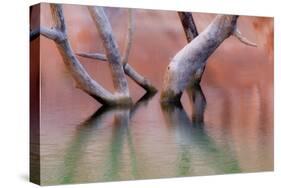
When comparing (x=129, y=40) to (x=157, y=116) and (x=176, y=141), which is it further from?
(x=176, y=141)

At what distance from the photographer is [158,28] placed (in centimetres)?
890

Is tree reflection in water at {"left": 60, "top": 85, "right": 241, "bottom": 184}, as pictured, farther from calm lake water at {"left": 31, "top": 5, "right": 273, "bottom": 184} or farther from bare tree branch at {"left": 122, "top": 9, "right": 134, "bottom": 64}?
bare tree branch at {"left": 122, "top": 9, "right": 134, "bottom": 64}

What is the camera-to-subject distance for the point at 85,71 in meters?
8.41

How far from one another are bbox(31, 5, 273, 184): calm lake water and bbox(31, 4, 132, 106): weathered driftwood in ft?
0.24

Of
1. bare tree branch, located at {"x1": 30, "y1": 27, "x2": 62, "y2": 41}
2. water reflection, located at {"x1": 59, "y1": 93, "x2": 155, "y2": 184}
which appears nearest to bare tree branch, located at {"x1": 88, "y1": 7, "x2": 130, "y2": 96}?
water reflection, located at {"x1": 59, "y1": 93, "x2": 155, "y2": 184}

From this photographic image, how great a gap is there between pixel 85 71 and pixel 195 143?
5.48ft

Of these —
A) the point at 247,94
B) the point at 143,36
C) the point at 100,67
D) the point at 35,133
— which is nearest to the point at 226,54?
A: the point at 247,94

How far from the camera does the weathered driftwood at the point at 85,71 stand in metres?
8.20

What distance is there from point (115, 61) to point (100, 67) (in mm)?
206

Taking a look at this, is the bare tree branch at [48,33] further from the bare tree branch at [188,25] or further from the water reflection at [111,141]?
the bare tree branch at [188,25]

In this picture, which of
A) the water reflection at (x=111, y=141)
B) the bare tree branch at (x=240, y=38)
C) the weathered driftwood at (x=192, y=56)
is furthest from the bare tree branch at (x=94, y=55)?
the bare tree branch at (x=240, y=38)

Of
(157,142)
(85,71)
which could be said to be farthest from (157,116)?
(85,71)

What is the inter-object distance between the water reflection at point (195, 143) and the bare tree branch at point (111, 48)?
618 mm

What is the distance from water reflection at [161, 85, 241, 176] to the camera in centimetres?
888
